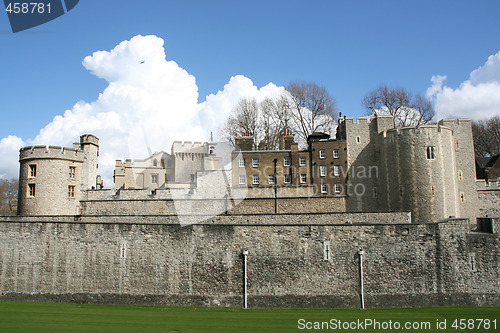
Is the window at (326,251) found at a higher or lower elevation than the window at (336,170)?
lower

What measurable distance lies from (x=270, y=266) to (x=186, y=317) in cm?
462

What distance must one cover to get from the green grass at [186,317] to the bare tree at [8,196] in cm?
4356

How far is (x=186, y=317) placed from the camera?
1659cm

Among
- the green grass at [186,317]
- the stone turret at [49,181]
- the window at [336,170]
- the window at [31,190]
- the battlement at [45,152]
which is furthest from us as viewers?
the window at [336,170]

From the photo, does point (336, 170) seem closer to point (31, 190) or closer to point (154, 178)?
point (154, 178)

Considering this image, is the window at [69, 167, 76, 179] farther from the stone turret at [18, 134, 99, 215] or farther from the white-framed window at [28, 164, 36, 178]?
the white-framed window at [28, 164, 36, 178]

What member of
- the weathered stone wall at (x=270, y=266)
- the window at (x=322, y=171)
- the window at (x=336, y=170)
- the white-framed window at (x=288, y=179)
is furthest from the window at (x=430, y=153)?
the weathered stone wall at (x=270, y=266)

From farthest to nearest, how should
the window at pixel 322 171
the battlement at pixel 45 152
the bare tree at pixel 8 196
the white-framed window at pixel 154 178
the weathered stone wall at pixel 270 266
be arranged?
the bare tree at pixel 8 196 < the white-framed window at pixel 154 178 < the window at pixel 322 171 < the battlement at pixel 45 152 < the weathered stone wall at pixel 270 266

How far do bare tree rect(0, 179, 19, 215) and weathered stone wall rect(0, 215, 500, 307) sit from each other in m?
42.4

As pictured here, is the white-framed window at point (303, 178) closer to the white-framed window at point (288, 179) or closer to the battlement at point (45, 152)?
the white-framed window at point (288, 179)

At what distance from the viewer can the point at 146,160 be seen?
4656 cm

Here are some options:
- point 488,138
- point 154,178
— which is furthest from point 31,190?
point 488,138

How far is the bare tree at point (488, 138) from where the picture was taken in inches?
1925

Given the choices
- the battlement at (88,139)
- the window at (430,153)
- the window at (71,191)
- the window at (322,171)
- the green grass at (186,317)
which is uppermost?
the battlement at (88,139)
